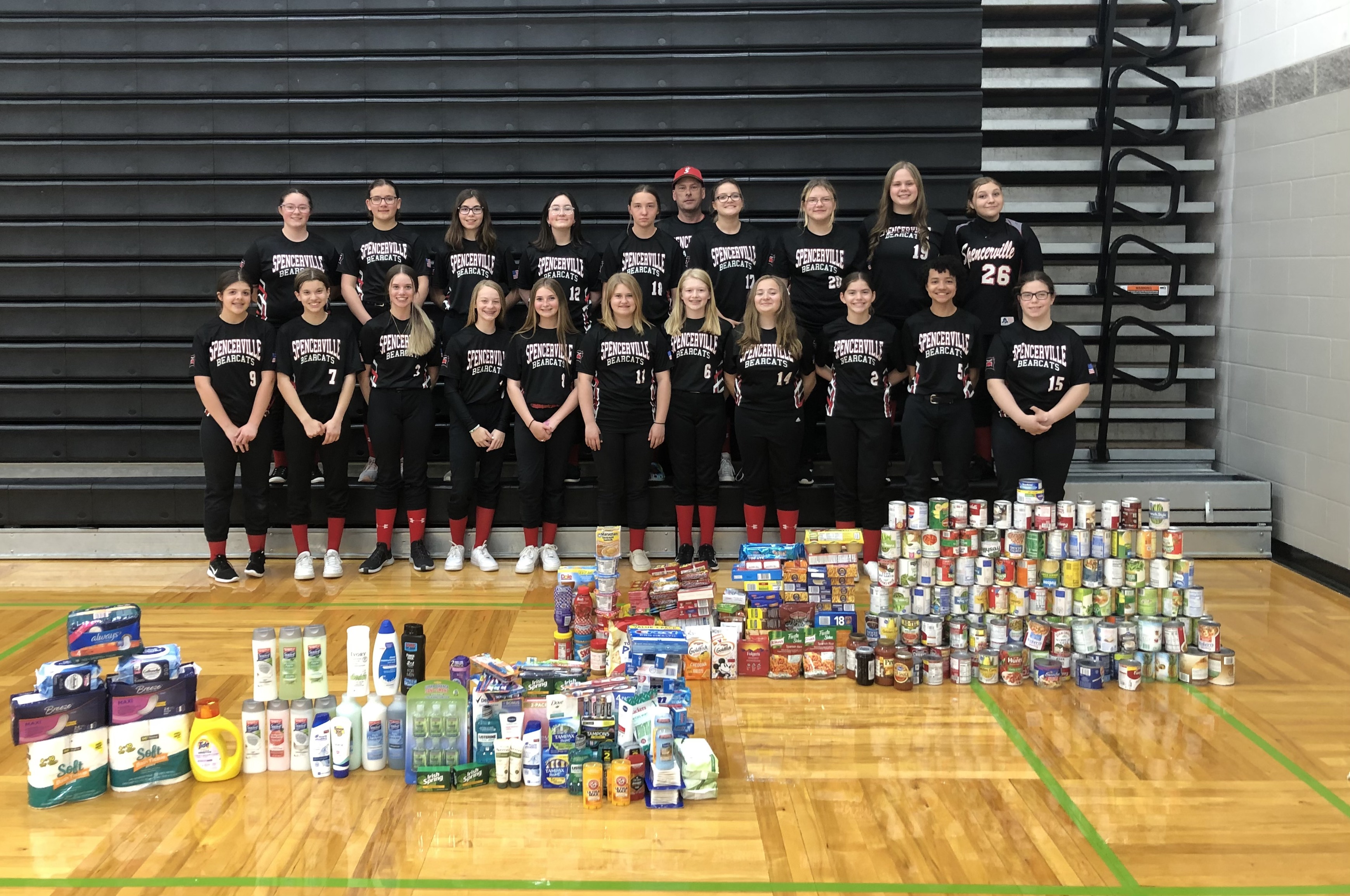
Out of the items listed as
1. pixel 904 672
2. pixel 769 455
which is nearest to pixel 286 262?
pixel 769 455

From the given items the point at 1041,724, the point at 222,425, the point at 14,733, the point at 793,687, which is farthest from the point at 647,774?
→ the point at 222,425

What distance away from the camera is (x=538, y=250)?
6.67 m

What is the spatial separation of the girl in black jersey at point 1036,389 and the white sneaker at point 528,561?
2697mm

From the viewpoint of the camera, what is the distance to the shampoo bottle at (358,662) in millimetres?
3846

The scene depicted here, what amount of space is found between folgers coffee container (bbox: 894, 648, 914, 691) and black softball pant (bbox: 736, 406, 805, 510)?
6.34ft

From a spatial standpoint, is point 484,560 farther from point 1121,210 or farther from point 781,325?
point 1121,210

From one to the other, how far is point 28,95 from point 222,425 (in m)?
Answer: 3.41

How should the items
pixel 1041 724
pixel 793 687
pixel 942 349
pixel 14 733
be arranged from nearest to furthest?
pixel 14 733
pixel 1041 724
pixel 793 687
pixel 942 349

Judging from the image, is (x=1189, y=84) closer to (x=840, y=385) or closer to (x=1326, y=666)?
(x=840, y=385)

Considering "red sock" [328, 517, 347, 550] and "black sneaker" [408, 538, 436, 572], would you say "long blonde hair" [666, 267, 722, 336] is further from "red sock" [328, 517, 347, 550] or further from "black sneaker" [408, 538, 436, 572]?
"red sock" [328, 517, 347, 550]

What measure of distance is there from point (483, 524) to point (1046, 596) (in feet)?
10.9

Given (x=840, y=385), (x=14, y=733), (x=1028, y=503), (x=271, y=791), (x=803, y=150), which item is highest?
(x=803, y=150)

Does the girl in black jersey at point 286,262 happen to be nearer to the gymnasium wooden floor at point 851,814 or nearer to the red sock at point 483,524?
the red sock at point 483,524

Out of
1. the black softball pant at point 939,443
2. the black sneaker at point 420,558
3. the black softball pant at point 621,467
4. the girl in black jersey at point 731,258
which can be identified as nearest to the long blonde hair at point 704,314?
the girl in black jersey at point 731,258
